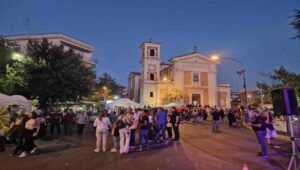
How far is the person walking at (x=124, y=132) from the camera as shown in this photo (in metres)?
10.6

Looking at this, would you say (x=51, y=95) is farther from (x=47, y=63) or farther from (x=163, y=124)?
(x=163, y=124)

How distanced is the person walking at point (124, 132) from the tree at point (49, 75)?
13771mm

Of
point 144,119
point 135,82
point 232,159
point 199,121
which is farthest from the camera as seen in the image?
point 135,82

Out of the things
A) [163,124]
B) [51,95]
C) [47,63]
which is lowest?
[163,124]

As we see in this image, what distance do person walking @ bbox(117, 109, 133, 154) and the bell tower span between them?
143ft

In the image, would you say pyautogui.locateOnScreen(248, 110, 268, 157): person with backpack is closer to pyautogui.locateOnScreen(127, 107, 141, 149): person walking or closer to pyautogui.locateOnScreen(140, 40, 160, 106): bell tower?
pyautogui.locateOnScreen(127, 107, 141, 149): person walking

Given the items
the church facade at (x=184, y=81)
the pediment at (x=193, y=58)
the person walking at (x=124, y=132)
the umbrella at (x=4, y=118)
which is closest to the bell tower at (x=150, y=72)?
the church facade at (x=184, y=81)

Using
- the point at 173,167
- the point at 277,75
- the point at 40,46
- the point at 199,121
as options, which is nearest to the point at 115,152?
the point at 173,167

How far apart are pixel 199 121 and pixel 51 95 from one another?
15871 millimetres

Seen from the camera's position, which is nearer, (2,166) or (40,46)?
(2,166)

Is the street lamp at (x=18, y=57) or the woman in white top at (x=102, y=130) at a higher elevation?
the street lamp at (x=18, y=57)

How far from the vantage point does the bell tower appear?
5509 centimetres

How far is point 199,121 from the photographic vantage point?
29297 mm

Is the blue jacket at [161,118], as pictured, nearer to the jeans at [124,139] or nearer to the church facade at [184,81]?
the jeans at [124,139]
